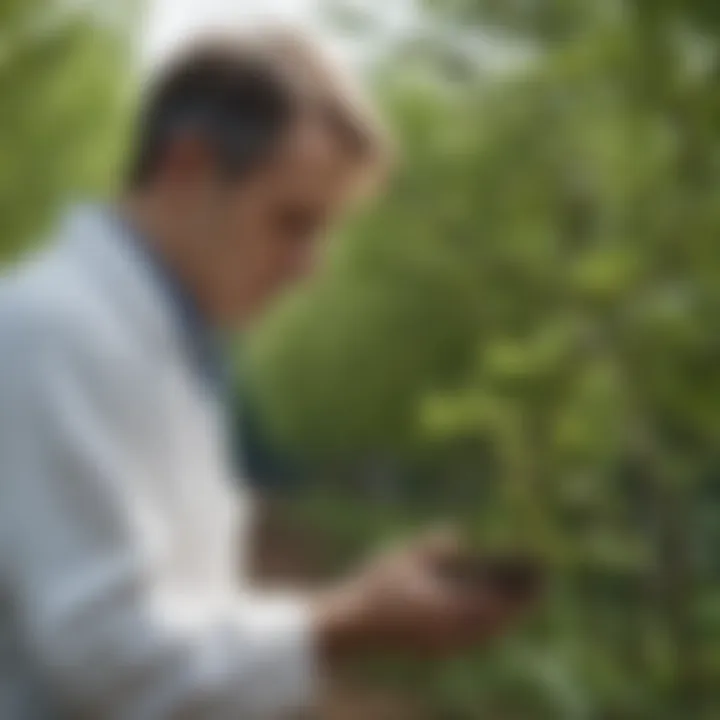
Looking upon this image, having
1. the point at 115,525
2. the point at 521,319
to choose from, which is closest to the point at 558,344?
the point at 521,319

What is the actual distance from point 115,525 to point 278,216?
0.17 metres

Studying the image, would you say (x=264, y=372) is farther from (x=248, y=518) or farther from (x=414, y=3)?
(x=414, y=3)

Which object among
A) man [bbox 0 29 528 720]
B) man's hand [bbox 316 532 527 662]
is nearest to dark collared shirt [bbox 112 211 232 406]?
man [bbox 0 29 528 720]

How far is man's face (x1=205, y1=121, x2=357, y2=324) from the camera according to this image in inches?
27.1

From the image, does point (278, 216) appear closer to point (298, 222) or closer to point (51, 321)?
point (298, 222)

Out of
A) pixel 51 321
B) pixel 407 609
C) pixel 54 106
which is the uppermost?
pixel 54 106

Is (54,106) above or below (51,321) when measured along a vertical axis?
above

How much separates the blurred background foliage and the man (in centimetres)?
3

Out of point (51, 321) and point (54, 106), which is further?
point (54, 106)

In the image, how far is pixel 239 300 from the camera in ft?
2.32

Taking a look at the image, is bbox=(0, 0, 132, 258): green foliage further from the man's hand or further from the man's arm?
the man's hand

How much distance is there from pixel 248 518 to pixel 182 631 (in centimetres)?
8

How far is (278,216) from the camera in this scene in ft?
2.30

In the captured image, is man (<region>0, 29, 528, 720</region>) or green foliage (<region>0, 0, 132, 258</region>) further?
green foliage (<region>0, 0, 132, 258</region>)
